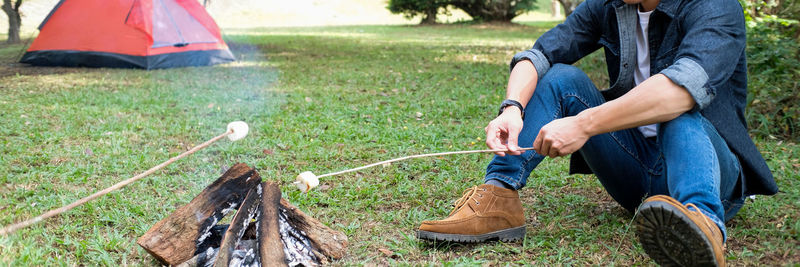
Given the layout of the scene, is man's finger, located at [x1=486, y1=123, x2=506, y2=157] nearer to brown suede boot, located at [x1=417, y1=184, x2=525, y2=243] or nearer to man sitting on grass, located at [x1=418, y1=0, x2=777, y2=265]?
man sitting on grass, located at [x1=418, y1=0, x2=777, y2=265]

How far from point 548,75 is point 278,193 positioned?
1029mm

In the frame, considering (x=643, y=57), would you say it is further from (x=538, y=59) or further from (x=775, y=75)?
(x=775, y=75)

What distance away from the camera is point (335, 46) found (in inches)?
419

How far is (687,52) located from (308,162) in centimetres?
219

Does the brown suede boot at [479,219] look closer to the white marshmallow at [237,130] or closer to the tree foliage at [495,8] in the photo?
the white marshmallow at [237,130]

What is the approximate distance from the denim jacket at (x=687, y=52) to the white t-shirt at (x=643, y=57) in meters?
0.03

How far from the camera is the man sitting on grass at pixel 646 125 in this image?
1598 millimetres

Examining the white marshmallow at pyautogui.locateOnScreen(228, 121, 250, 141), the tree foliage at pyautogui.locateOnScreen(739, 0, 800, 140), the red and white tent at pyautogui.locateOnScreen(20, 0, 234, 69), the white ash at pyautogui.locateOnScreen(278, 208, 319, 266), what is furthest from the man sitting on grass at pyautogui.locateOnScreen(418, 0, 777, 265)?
the red and white tent at pyautogui.locateOnScreen(20, 0, 234, 69)

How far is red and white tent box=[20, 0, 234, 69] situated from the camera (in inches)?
277

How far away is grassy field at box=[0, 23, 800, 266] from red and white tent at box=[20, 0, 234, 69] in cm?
32

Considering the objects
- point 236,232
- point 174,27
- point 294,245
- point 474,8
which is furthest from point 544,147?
point 474,8

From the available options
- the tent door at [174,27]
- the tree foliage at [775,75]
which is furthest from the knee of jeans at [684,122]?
the tent door at [174,27]

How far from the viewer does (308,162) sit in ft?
11.1

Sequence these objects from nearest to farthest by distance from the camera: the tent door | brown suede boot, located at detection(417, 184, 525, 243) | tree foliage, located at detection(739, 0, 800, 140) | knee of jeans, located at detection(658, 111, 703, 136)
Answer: knee of jeans, located at detection(658, 111, 703, 136) < brown suede boot, located at detection(417, 184, 525, 243) < tree foliage, located at detection(739, 0, 800, 140) < the tent door
